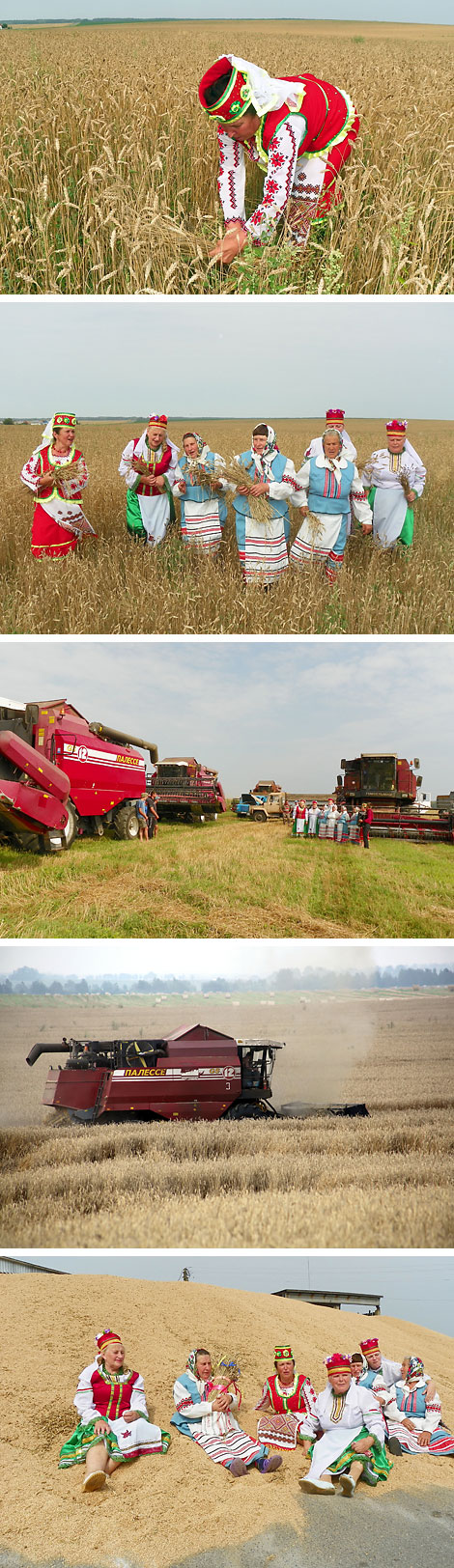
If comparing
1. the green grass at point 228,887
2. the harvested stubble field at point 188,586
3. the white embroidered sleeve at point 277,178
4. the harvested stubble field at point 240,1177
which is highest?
the white embroidered sleeve at point 277,178

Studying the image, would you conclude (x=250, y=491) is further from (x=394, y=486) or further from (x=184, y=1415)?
(x=184, y=1415)

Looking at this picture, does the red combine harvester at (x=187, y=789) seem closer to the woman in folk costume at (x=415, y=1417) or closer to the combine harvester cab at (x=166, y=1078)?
the combine harvester cab at (x=166, y=1078)

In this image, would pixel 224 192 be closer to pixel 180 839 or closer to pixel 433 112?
pixel 433 112

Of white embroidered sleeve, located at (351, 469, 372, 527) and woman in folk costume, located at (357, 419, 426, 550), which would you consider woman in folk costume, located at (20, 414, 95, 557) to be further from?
woman in folk costume, located at (357, 419, 426, 550)

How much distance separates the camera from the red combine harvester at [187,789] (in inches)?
292

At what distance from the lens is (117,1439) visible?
522 cm

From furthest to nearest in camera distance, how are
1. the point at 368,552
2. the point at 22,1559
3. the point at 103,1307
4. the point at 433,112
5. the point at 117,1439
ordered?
the point at 433,112, the point at 368,552, the point at 103,1307, the point at 117,1439, the point at 22,1559

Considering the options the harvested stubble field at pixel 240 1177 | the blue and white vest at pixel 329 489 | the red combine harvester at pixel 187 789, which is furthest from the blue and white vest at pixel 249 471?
the harvested stubble field at pixel 240 1177

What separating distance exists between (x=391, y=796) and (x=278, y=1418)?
4.06 m

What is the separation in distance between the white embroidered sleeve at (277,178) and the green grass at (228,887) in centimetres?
451

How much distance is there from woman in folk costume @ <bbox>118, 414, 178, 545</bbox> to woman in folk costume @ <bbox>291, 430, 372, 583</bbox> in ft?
3.14

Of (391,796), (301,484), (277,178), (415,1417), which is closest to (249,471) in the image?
(301,484)

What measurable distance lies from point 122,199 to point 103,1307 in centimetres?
831

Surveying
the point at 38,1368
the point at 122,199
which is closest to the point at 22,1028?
the point at 38,1368
